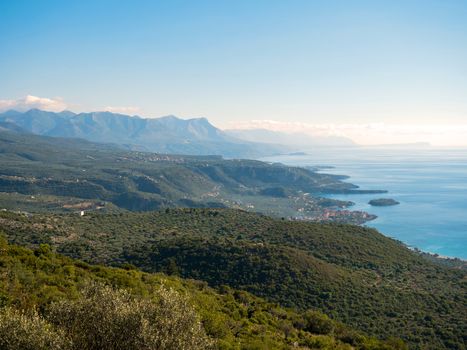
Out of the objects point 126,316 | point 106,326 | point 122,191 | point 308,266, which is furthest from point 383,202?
point 106,326

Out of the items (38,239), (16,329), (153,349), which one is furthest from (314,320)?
(38,239)

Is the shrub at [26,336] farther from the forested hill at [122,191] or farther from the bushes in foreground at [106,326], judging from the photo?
the forested hill at [122,191]

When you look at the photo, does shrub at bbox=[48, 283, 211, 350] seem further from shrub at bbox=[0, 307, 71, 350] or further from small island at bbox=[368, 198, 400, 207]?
small island at bbox=[368, 198, 400, 207]

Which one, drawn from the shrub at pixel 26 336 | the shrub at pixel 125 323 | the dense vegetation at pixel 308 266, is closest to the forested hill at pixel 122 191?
the dense vegetation at pixel 308 266

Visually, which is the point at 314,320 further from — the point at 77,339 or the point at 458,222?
the point at 458,222

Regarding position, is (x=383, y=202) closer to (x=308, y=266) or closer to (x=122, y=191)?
(x=122, y=191)

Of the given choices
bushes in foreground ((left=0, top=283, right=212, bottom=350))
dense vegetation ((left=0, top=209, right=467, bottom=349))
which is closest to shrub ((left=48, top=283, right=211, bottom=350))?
bushes in foreground ((left=0, top=283, right=212, bottom=350))
